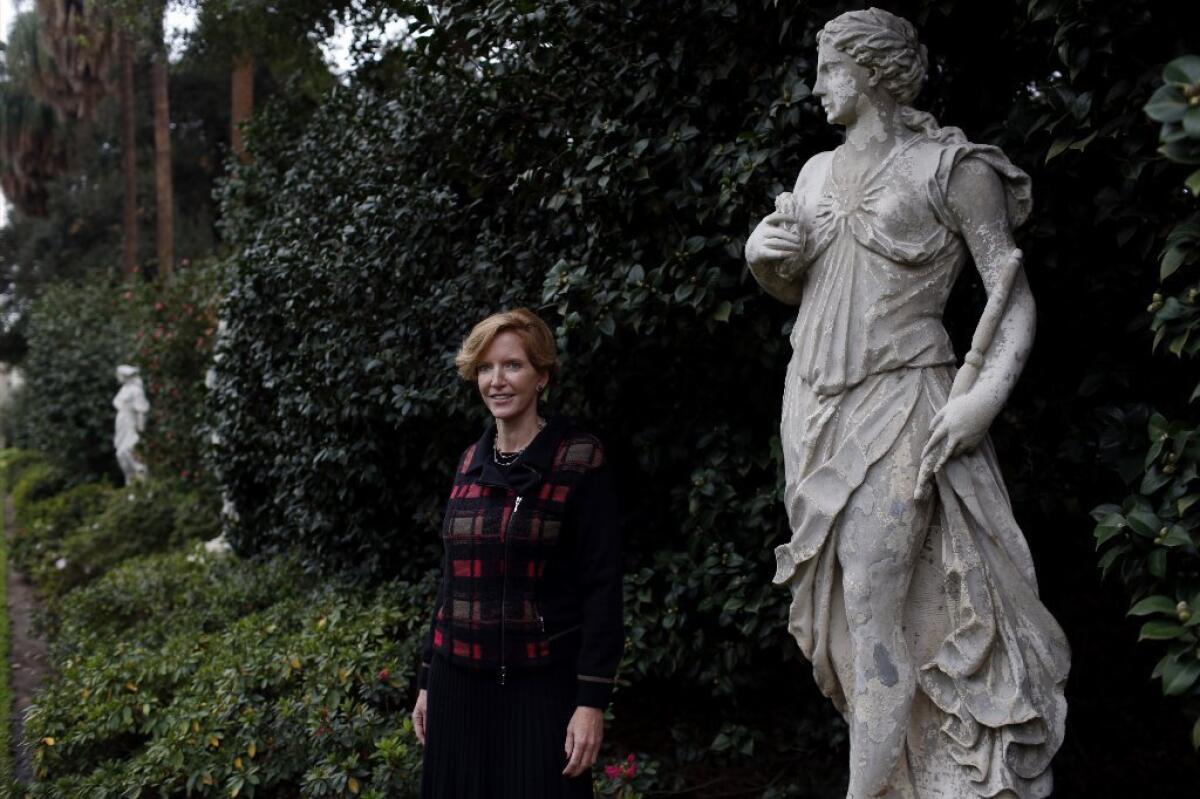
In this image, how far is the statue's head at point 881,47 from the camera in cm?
271

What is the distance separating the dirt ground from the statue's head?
Result: 16.7ft

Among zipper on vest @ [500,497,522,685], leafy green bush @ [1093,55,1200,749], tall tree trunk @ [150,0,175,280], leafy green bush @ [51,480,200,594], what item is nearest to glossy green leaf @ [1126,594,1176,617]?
leafy green bush @ [1093,55,1200,749]

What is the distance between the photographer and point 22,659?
8328mm

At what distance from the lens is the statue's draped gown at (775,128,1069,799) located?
101 inches

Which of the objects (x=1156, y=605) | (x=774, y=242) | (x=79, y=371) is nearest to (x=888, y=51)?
(x=774, y=242)

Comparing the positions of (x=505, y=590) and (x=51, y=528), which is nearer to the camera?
(x=505, y=590)

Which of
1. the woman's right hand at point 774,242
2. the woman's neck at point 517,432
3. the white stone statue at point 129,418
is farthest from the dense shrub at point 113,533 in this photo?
the woman's right hand at point 774,242

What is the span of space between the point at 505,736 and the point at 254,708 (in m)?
2.52

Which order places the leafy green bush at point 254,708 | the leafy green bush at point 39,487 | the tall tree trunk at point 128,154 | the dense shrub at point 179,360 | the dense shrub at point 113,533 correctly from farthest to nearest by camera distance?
1. the tall tree trunk at point 128,154
2. the leafy green bush at point 39,487
3. the dense shrub at point 179,360
4. the dense shrub at point 113,533
5. the leafy green bush at point 254,708

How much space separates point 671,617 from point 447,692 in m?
1.70

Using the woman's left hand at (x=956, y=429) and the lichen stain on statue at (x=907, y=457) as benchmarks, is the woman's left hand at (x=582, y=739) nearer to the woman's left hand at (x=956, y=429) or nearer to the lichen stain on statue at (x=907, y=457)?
the lichen stain on statue at (x=907, y=457)

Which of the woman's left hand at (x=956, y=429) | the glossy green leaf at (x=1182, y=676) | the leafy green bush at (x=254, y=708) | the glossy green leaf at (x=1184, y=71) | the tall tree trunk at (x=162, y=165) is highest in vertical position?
the tall tree trunk at (x=162, y=165)

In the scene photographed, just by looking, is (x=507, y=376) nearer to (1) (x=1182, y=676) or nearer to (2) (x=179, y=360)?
(1) (x=1182, y=676)

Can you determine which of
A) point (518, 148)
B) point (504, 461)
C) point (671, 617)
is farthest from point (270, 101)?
point (504, 461)
